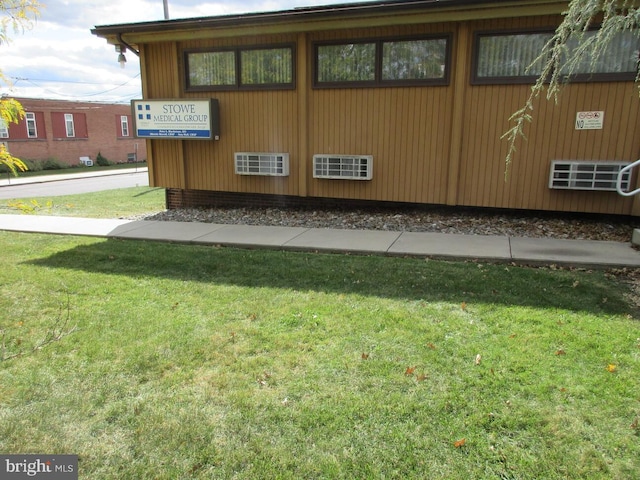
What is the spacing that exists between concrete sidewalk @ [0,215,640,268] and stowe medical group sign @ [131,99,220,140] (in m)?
1.79

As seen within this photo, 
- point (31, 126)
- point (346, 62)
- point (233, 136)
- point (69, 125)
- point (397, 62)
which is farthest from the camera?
point (69, 125)

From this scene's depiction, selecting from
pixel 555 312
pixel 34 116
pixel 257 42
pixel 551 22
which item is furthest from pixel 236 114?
pixel 34 116

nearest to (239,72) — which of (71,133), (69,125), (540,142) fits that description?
(540,142)

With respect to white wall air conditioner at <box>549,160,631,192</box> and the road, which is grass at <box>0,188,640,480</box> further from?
the road

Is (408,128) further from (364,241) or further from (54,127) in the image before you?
(54,127)

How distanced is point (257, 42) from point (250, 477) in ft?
24.8

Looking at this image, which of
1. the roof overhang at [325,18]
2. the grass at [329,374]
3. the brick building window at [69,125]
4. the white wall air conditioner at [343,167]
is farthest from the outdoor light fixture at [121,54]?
the brick building window at [69,125]

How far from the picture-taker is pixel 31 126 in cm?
3017

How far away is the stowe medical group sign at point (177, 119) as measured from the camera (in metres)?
8.54

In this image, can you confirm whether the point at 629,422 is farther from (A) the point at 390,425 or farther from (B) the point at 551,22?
(B) the point at 551,22

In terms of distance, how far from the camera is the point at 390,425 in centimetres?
258

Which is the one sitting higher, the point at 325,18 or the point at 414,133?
the point at 325,18

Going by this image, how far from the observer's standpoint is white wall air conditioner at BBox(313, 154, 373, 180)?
7836mm

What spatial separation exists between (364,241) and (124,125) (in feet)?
123
